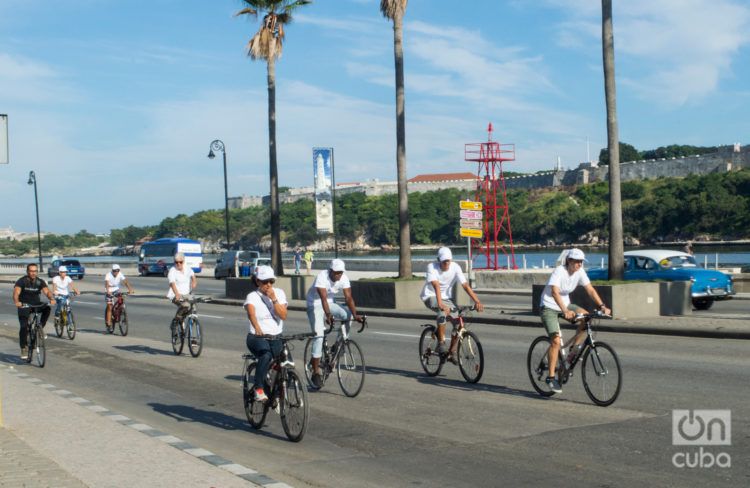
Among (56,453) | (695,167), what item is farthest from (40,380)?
(695,167)

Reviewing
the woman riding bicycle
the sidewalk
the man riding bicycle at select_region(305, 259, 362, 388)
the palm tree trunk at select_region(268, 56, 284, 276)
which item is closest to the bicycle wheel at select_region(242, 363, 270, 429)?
the woman riding bicycle

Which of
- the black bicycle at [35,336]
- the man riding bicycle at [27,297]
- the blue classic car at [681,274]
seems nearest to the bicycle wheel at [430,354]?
the black bicycle at [35,336]

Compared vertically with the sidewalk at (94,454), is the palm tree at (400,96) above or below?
above

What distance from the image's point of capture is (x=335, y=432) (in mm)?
9812

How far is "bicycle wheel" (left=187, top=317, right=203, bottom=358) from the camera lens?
687 inches

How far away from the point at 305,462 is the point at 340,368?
375 cm

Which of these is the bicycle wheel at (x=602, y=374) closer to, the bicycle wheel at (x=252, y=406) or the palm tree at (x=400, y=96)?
the bicycle wheel at (x=252, y=406)

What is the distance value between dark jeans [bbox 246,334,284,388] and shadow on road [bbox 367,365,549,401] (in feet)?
11.9

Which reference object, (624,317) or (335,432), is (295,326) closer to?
(624,317)

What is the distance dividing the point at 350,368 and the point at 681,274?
15.4 meters

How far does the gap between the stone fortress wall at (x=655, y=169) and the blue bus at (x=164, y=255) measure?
357ft

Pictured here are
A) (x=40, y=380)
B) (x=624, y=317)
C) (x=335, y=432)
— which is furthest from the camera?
(x=624, y=317)

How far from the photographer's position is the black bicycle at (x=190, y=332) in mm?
17469
